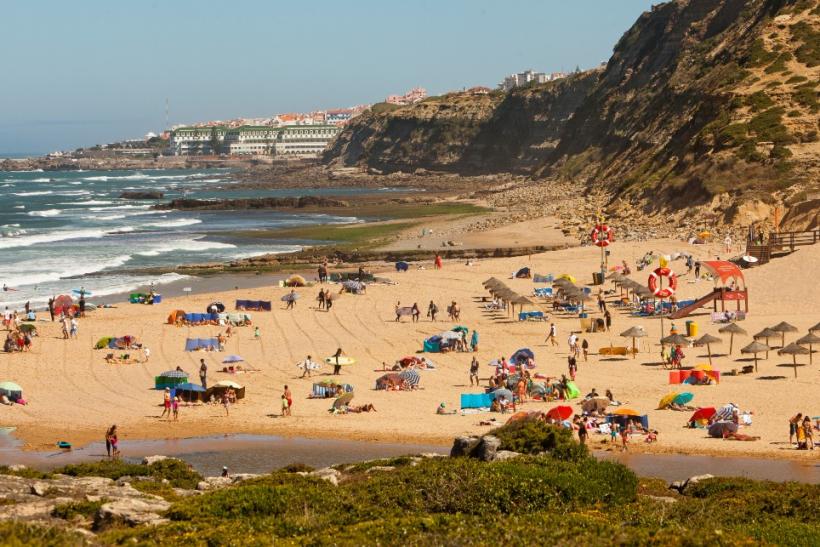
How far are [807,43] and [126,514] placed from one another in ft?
221

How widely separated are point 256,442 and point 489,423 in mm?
4605

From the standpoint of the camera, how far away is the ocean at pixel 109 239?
156ft

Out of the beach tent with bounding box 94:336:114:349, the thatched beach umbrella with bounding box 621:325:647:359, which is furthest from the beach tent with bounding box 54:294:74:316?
the thatched beach umbrella with bounding box 621:325:647:359

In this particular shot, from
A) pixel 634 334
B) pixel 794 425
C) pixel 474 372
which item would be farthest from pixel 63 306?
pixel 794 425

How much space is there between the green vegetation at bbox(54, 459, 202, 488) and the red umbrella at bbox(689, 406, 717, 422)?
9.72 m

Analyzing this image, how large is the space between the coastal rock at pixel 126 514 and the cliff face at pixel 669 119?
1796 inches

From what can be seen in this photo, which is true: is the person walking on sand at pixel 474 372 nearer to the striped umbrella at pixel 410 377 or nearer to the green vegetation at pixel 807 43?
the striped umbrella at pixel 410 377

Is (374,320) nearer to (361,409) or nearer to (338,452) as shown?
(361,409)

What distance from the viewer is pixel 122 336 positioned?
33031 mm

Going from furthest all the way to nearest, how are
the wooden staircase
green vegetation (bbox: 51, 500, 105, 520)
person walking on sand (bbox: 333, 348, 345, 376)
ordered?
the wooden staircase
person walking on sand (bbox: 333, 348, 345, 376)
green vegetation (bbox: 51, 500, 105, 520)

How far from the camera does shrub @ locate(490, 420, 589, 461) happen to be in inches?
650

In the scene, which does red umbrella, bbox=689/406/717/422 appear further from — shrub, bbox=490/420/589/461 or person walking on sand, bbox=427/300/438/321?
person walking on sand, bbox=427/300/438/321

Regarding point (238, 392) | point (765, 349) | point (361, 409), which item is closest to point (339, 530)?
point (361, 409)

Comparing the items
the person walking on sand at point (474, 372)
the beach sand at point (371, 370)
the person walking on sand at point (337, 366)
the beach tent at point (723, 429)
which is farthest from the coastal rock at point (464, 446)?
the person walking on sand at point (337, 366)
